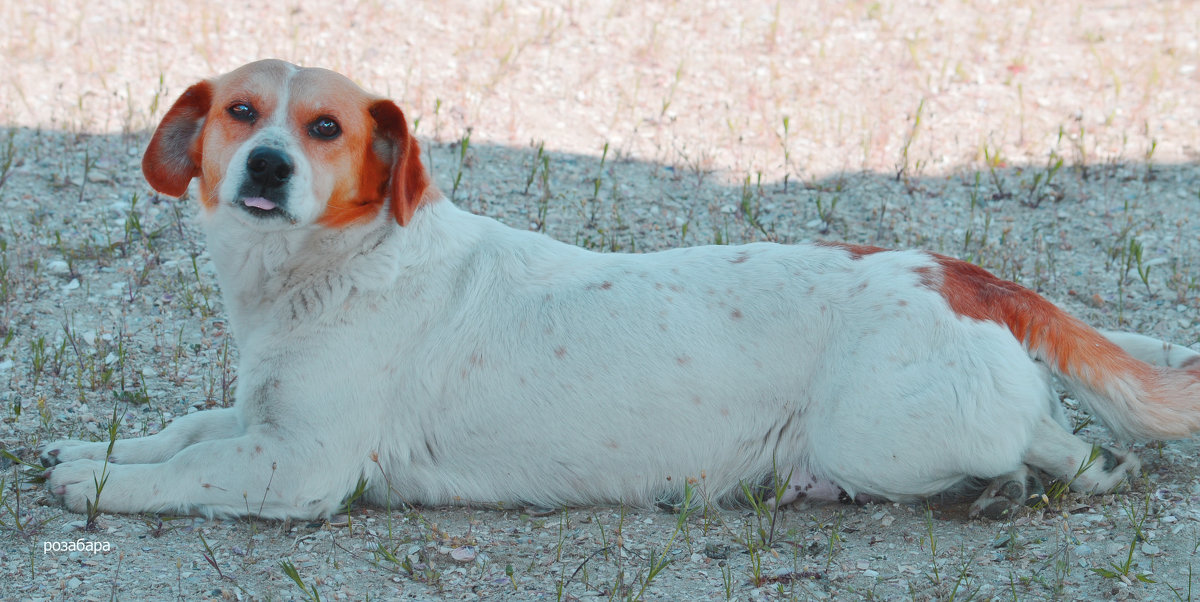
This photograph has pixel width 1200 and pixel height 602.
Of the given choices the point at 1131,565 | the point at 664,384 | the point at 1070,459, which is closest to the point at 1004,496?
the point at 1070,459

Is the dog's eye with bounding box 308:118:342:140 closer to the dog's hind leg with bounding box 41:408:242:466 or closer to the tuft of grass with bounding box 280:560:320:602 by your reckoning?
the dog's hind leg with bounding box 41:408:242:466

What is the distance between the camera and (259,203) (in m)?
3.16

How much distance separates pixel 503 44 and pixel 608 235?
2.78m

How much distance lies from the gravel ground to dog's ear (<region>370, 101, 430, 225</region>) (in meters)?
0.98

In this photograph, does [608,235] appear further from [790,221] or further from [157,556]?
[157,556]

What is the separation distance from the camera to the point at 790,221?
587 cm

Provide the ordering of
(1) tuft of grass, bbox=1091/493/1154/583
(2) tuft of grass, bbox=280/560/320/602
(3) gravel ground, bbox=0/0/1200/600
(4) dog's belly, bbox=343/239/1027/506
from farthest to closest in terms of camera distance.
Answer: (4) dog's belly, bbox=343/239/1027/506 → (3) gravel ground, bbox=0/0/1200/600 → (1) tuft of grass, bbox=1091/493/1154/583 → (2) tuft of grass, bbox=280/560/320/602

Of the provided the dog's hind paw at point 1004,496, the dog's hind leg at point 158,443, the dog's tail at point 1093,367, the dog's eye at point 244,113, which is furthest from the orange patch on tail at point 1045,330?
Answer: the dog's hind leg at point 158,443

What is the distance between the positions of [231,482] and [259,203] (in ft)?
2.77

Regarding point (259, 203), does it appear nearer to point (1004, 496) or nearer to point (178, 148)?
point (178, 148)

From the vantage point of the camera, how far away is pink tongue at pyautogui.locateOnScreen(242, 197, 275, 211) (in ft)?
10.4

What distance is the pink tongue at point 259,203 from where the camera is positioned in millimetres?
3156

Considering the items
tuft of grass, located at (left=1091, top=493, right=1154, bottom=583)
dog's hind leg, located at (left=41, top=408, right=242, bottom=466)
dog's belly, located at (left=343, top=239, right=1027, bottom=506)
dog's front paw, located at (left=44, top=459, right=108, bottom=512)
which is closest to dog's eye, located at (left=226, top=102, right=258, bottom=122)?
dog's belly, located at (left=343, top=239, right=1027, bottom=506)

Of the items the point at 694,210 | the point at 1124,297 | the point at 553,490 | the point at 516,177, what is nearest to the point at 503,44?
the point at 516,177
